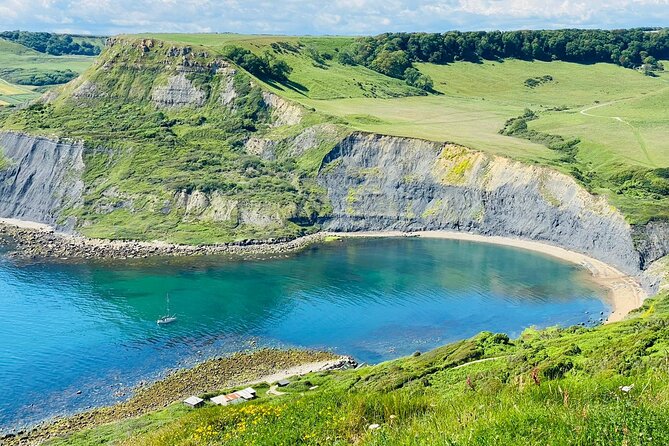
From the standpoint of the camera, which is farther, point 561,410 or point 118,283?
point 118,283

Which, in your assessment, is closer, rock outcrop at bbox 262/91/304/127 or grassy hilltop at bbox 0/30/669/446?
grassy hilltop at bbox 0/30/669/446

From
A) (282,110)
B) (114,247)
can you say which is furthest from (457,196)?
(114,247)

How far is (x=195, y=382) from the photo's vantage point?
62000mm

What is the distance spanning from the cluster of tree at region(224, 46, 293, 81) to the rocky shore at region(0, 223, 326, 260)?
56995 mm

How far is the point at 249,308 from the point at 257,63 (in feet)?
281

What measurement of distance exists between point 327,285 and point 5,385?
41.3m

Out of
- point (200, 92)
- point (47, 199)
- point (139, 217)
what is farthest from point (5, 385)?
point (200, 92)

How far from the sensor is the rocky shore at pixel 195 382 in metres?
52.8

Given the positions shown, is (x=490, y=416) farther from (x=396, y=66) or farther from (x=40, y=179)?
(x=396, y=66)

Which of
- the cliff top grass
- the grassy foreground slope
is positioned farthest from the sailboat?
the cliff top grass

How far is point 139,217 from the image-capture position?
11512 cm

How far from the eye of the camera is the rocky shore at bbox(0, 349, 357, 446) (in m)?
52.8

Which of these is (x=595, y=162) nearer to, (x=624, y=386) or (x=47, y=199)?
(x=47, y=199)

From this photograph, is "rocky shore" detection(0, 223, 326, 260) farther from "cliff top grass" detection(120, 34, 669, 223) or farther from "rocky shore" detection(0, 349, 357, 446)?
"rocky shore" detection(0, 349, 357, 446)
